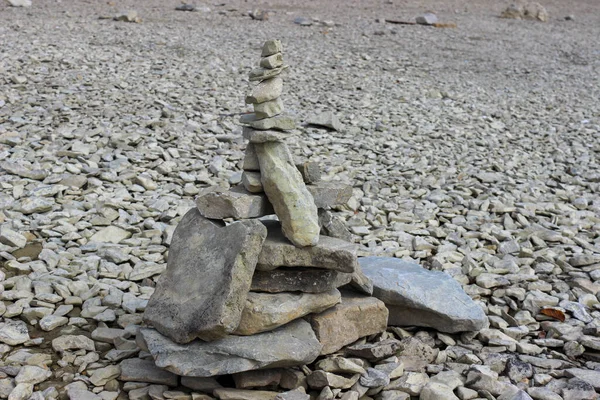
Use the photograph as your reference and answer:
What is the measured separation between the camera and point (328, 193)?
4359 millimetres

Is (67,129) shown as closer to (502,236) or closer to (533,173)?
(502,236)

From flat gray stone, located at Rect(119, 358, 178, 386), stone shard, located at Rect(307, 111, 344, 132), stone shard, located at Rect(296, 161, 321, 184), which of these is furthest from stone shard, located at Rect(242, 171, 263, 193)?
stone shard, located at Rect(307, 111, 344, 132)

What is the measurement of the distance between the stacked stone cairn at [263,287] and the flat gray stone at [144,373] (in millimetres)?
15

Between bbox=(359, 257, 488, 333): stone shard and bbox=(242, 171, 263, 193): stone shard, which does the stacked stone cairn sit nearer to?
bbox=(242, 171, 263, 193): stone shard

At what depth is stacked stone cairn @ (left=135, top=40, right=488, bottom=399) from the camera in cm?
381

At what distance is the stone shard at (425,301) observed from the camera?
468 cm

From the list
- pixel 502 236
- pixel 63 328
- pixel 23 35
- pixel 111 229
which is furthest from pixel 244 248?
pixel 23 35

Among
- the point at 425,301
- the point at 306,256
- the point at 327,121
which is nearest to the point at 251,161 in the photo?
the point at 306,256

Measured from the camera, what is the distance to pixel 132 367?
412 centimetres

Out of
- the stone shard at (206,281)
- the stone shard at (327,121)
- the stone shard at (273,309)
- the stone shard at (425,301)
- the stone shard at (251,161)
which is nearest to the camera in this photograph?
the stone shard at (206,281)

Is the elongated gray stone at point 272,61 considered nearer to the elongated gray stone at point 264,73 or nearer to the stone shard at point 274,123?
the elongated gray stone at point 264,73

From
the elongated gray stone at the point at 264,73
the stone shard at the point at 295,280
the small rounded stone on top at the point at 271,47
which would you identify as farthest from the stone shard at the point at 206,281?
the small rounded stone on top at the point at 271,47

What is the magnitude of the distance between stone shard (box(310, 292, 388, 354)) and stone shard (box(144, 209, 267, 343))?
70 cm

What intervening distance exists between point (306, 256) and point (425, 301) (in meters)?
1.16
